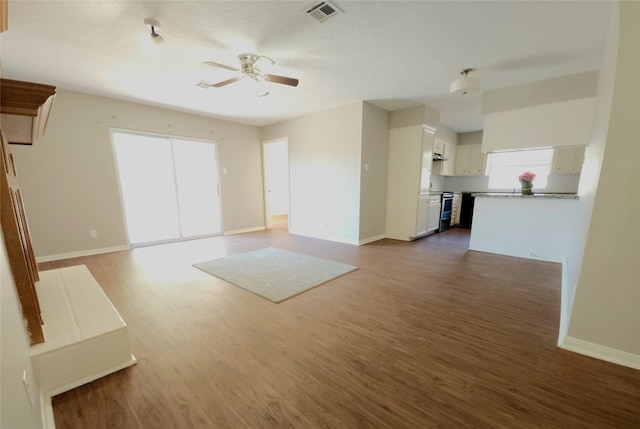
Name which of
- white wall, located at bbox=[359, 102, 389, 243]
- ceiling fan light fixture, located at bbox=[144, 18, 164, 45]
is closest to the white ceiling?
ceiling fan light fixture, located at bbox=[144, 18, 164, 45]

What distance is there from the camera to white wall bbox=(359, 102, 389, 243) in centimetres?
437

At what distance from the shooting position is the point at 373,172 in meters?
4.65

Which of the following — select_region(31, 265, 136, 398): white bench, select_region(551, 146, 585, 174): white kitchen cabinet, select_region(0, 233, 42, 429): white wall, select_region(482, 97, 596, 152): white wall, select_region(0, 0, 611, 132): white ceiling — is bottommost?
select_region(31, 265, 136, 398): white bench

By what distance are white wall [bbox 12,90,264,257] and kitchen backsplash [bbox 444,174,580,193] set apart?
6.51 meters

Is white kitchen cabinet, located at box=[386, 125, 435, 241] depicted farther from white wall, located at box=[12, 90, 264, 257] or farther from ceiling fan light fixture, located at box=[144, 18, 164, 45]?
white wall, located at box=[12, 90, 264, 257]

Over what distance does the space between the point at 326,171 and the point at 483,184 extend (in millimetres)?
4532

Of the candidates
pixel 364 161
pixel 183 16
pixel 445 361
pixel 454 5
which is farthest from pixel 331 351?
pixel 364 161

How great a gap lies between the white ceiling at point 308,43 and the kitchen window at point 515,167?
8.25 feet

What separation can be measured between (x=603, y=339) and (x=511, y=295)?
2.93 ft

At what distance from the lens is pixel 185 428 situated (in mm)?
1166

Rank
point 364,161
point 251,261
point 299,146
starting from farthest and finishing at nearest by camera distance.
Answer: point 299,146
point 364,161
point 251,261

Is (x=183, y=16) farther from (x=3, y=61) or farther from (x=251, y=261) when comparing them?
(x=251, y=261)

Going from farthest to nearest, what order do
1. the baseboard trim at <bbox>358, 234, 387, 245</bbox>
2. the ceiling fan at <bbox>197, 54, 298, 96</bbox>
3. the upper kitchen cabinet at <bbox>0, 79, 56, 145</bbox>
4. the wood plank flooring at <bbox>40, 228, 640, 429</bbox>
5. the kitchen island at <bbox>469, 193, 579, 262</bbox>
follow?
the baseboard trim at <bbox>358, 234, 387, 245</bbox>
the kitchen island at <bbox>469, 193, 579, 262</bbox>
the ceiling fan at <bbox>197, 54, 298, 96</bbox>
the wood plank flooring at <bbox>40, 228, 640, 429</bbox>
the upper kitchen cabinet at <bbox>0, 79, 56, 145</bbox>

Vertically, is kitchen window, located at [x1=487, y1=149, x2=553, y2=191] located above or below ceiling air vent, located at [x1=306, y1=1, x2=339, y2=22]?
below
